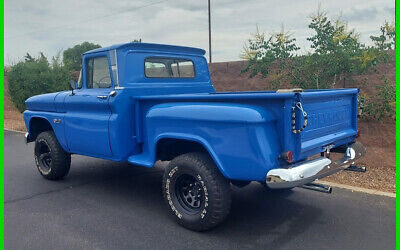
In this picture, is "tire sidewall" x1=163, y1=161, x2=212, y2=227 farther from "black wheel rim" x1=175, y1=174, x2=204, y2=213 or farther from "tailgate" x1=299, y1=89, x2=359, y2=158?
"tailgate" x1=299, y1=89, x2=359, y2=158

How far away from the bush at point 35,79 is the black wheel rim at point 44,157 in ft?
24.6

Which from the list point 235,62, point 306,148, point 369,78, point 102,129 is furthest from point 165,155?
point 235,62

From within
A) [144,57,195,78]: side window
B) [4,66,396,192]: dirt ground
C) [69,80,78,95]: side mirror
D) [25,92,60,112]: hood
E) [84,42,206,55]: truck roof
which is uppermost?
[84,42,206,55]: truck roof

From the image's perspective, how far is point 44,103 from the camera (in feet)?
18.4

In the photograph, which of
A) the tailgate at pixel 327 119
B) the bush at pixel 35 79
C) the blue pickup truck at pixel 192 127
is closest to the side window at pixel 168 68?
the blue pickup truck at pixel 192 127

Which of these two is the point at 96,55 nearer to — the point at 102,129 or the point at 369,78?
the point at 102,129

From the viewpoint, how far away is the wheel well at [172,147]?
396cm

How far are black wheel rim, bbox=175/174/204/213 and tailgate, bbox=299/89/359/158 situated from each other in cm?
112

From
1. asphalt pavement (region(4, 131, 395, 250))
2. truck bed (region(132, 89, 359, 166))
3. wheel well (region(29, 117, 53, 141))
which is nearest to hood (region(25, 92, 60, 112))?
wheel well (region(29, 117, 53, 141))

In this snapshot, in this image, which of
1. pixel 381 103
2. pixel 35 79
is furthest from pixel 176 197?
pixel 35 79

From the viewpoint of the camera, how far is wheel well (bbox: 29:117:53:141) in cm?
594

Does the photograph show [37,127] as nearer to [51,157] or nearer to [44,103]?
[44,103]

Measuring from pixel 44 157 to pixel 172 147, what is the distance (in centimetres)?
269

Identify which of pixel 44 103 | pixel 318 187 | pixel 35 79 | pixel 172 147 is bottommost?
pixel 318 187
